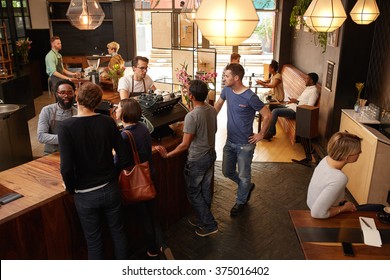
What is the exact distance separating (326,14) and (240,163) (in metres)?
1.80

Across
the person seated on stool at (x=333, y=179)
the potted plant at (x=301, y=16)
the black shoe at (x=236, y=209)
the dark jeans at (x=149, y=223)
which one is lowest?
the black shoe at (x=236, y=209)

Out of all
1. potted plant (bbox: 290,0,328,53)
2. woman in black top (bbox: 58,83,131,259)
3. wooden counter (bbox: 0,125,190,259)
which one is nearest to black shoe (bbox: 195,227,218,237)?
wooden counter (bbox: 0,125,190,259)

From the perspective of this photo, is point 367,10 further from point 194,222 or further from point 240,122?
point 194,222

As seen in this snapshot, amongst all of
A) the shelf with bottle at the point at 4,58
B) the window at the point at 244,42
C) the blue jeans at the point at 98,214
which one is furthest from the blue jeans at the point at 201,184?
the shelf with bottle at the point at 4,58

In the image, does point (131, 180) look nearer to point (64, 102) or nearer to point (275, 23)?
point (64, 102)

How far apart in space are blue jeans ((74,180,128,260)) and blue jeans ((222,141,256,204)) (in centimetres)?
163

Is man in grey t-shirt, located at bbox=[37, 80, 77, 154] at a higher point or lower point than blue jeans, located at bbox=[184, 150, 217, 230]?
higher

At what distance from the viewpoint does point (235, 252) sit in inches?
141

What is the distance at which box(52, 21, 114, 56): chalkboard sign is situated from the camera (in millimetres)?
10930

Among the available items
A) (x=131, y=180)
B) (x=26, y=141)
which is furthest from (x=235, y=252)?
(x=26, y=141)

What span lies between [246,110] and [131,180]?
1555 millimetres

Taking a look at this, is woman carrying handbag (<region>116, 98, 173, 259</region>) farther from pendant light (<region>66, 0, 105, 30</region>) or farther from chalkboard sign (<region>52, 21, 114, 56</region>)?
chalkboard sign (<region>52, 21, 114, 56</region>)

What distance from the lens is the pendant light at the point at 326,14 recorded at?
3855mm

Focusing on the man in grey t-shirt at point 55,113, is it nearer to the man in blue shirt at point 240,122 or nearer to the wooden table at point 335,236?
the man in blue shirt at point 240,122
